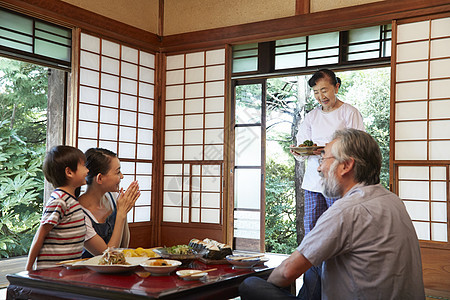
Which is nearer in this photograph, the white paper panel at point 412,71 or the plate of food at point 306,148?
the plate of food at point 306,148

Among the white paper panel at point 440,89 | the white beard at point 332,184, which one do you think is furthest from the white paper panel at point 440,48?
the white beard at point 332,184

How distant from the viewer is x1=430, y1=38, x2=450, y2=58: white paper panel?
158 inches

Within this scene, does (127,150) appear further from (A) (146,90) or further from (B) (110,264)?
(B) (110,264)

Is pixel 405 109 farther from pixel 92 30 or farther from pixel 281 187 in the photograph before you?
pixel 281 187

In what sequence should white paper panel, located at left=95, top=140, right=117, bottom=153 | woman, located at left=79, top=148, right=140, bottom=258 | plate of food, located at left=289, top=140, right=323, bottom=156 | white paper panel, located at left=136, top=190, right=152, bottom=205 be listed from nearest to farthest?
woman, located at left=79, top=148, right=140, bottom=258
plate of food, located at left=289, top=140, right=323, bottom=156
white paper panel, located at left=95, top=140, right=117, bottom=153
white paper panel, located at left=136, top=190, right=152, bottom=205

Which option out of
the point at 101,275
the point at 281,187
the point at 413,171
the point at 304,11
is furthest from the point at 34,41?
the point at 281,187

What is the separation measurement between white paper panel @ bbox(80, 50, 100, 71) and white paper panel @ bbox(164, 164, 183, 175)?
53.3 inches

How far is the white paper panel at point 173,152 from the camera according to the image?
545 centimetres

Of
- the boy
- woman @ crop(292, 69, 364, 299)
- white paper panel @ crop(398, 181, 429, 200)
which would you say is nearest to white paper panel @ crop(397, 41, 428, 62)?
woman @ crop(292, 69, 364, 299)

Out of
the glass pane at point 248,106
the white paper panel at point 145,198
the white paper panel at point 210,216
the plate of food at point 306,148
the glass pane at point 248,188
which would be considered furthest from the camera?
the glass pane at point 248,106

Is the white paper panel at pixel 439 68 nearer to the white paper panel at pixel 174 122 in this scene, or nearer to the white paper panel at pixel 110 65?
the white paper panel at pixel 174 122

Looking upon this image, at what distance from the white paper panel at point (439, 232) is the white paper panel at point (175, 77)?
9.76ft

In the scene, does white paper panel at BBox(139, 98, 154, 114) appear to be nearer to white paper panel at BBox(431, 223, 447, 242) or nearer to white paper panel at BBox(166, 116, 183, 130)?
white paper panel at BBox(166, 116, 183, 130)

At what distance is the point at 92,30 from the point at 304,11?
203 centimetres
